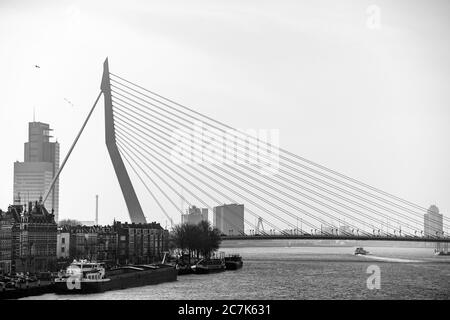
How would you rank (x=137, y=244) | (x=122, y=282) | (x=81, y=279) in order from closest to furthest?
(x=81, y=279) < (x=122, y=282) < (x=137, y=244)

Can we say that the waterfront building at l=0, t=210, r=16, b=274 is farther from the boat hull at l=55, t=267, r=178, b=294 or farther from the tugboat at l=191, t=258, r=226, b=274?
the tugboat at l=191, t=258, r=226, b=274

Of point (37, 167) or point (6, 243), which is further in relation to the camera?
point (37, 167)

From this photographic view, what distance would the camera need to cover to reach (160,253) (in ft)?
200

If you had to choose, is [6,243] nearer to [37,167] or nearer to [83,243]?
[83,243]

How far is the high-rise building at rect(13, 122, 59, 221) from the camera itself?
115963mm

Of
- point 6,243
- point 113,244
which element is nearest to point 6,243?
point 6,243

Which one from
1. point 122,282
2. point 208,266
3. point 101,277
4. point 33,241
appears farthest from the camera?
point 208,266

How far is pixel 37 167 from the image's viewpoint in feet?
394

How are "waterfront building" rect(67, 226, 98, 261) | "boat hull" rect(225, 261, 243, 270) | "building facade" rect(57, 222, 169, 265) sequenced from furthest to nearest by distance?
"boat hull" rect(225, 261, 243, 270), "building facade" rect(57, 222, 169, 265), "waterfront building" rect(67, 226, 98, 261)

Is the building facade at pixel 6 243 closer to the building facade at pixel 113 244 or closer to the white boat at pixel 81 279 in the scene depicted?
the white boat at pixel 81 279

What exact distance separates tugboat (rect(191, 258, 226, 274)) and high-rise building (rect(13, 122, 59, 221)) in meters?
62.4

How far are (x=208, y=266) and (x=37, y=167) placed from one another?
77.1 metres

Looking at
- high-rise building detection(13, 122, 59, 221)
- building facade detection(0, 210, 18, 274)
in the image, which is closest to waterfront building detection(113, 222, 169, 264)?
building facade detection(0, 210, 18, 274)
